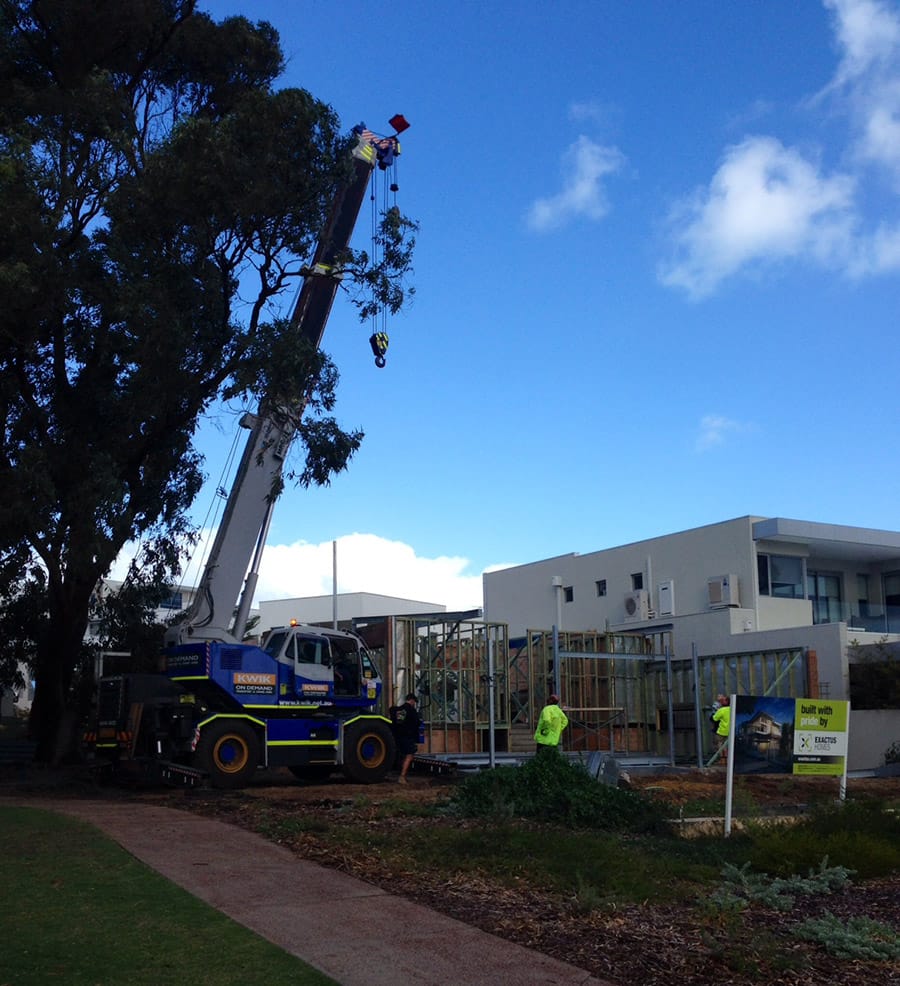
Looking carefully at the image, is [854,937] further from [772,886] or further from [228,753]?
[228,753]

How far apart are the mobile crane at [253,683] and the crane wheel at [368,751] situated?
0.07 ft

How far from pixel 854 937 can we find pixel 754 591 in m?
24.2

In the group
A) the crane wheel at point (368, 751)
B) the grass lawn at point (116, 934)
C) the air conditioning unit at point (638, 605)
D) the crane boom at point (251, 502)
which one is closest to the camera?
the grass lawn at point (116, 934)

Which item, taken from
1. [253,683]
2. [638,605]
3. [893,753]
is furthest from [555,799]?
[638,605]

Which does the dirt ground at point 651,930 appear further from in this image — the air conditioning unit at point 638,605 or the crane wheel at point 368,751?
the air conditioning unit at point 638,605

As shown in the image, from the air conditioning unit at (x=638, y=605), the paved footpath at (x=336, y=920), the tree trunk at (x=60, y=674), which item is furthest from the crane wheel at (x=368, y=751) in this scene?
the air conditioning unit at (x=638, y=605)

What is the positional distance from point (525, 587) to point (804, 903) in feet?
101

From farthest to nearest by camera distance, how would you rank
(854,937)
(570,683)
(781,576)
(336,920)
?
(781,576), (570,683), (336,920), (854,937)

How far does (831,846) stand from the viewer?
10.4 metres

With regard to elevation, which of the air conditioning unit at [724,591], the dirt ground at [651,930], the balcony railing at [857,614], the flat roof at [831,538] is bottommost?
the dirt ground at [651,930]

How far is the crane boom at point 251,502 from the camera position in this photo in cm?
2045

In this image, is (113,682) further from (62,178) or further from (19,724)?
(19,724)

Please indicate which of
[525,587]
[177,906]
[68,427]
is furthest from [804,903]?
[525,587]

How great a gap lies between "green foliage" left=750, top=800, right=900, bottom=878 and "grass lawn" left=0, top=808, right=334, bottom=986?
513 cm
